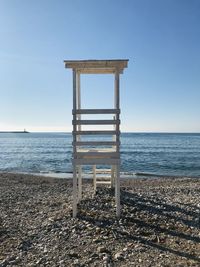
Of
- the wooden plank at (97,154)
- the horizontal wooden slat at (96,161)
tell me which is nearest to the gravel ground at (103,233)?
the horizontal wooden slat at (96,161)

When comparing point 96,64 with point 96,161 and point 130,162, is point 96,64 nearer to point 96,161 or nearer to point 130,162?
point 96,161

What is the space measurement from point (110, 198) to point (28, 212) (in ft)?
8.60

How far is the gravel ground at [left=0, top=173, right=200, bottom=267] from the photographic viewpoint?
678cm

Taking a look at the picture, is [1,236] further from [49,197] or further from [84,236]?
[49,197]

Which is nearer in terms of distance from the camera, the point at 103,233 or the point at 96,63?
the point at 103,233

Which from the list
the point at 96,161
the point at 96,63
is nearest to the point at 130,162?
the point at 96,161

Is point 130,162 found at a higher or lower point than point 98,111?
lower

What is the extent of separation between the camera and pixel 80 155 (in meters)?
9.64

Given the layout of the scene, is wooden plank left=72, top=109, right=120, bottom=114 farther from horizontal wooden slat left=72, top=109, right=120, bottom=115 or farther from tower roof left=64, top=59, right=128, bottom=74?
tower roof left=64, top=59, right=128, bottom=74

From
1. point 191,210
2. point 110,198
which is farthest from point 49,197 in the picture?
point 191,210

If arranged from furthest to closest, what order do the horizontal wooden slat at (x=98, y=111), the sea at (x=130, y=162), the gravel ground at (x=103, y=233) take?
the sea at (x=130, y=162), the horizontal wooden slat at (x=98, y=111), the gravel ground at (x=103, y=233)

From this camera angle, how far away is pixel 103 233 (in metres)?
8.17

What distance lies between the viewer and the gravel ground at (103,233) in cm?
678

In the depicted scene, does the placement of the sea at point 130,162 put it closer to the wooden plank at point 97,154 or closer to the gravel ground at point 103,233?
the gravel ground at point 103,233
